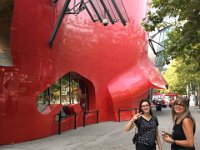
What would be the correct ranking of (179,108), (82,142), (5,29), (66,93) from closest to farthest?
(179,108) → (5,29) → (82,142) → (66,93)

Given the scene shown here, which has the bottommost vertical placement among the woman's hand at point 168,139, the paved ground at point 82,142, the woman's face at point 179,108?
the paved ground at point 82,142

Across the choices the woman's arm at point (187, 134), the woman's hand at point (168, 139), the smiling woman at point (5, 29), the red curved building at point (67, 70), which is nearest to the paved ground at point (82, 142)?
the red curved building at point (67, 70)

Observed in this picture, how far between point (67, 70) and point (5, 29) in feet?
21.3

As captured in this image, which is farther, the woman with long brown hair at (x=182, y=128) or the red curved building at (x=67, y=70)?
the red curved building at (x=67, y=70)

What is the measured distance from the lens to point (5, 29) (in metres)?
13.5

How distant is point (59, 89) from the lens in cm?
2042

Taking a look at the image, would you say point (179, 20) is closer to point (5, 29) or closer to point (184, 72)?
point (5, 29)

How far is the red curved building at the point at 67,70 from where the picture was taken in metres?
14.8

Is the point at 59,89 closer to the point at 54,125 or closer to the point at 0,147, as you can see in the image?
the point at 54,125

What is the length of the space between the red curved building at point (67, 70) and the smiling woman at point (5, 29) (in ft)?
0.43

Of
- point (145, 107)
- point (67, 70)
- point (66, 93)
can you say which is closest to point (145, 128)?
point (145, 107)

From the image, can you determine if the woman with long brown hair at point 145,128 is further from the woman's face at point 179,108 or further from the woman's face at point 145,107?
the woman's face at point 179,108

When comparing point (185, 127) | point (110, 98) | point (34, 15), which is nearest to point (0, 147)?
point (34, 15)

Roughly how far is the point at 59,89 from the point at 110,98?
16.7 feet
